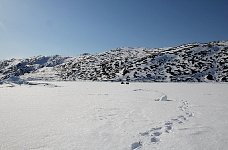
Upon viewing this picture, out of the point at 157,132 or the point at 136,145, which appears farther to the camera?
the point at 157,132

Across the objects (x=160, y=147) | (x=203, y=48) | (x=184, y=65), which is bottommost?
(x=160, y=147)

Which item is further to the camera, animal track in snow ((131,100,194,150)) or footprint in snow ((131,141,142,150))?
animal track in snow ((131,100,194,150))

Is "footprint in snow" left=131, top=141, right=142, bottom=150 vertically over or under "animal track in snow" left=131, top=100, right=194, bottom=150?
under

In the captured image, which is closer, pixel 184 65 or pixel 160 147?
pixel 160 147

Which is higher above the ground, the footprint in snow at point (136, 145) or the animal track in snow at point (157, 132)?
the animal track in snow at point (157, 132)

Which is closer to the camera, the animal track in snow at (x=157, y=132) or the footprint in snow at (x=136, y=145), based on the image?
the footprint in snow at (x=136, y=145)

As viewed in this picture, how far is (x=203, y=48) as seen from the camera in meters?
89.0

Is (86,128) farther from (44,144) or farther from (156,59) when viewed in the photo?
(156,59)

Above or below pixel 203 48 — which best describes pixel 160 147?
below

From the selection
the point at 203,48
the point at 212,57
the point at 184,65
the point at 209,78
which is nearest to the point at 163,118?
the point at 209,78

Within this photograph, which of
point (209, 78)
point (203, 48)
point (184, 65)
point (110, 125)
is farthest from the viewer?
point (203, 48)

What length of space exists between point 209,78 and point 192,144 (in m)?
53.8

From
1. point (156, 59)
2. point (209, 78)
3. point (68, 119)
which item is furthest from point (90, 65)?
point (68, 119)

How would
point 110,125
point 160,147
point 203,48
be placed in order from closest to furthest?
1. point 160,147
2. point 110,125
3. point 203,48
